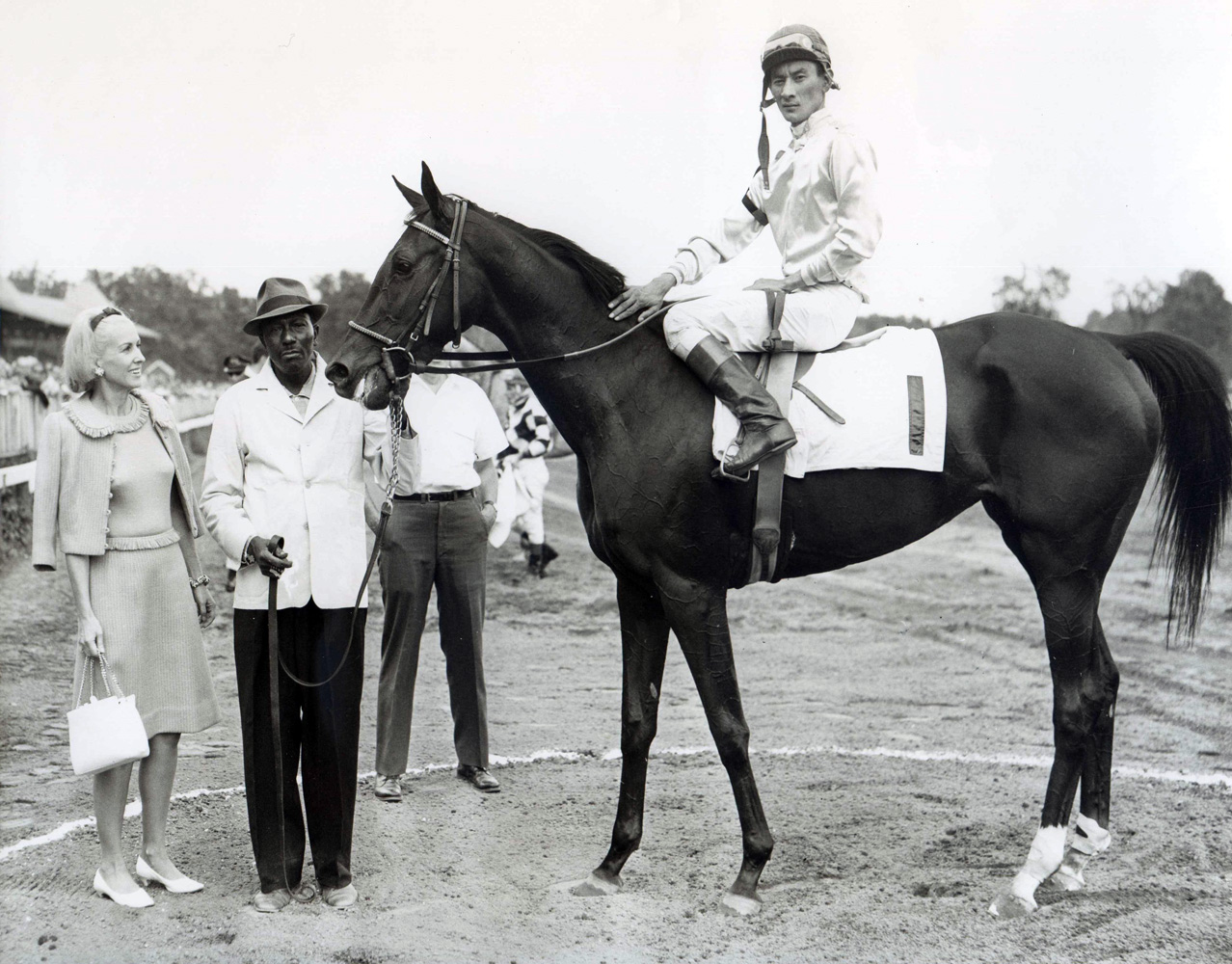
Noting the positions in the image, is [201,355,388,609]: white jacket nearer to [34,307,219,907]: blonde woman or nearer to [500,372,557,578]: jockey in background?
[34,307,219,907]: blonde woman

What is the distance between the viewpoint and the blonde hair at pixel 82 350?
11.2ft

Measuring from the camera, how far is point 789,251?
155 inches

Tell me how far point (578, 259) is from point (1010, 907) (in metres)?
2.65

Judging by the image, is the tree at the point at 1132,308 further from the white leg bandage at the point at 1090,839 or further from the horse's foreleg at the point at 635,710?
the horse's foreleg at the point at 635,710

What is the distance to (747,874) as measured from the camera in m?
3.61

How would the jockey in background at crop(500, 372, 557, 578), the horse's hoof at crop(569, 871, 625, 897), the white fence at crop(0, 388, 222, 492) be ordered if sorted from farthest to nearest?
the jockey in background at crop(500, 372, 557, 578), the white fence at crop(0, 388, 222, 492), the horse's hoof at crop(569, 871, 625, 897)

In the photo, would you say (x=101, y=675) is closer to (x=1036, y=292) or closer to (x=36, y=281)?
(x=36, y=281)

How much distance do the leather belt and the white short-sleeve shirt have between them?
0.02m

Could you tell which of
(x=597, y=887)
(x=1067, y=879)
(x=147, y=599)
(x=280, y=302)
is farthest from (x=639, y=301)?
(x=1067, y=879)

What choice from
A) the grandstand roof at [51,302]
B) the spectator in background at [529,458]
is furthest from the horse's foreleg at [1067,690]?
the spectator in background at [529,458]

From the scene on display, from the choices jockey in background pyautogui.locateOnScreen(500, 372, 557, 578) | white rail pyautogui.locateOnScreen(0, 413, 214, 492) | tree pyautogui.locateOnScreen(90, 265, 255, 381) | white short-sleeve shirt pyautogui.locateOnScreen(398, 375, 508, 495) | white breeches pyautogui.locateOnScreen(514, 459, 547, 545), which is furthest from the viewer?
white breeches pyautogui.locateOnScreen(514, 459, 547, 545)

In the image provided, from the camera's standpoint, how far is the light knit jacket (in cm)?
345

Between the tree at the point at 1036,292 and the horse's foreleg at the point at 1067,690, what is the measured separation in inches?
179

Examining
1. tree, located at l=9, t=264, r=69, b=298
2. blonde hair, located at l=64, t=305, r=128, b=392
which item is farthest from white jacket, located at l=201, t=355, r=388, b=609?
tree, located at l=9, t=264, r=69, b=298
